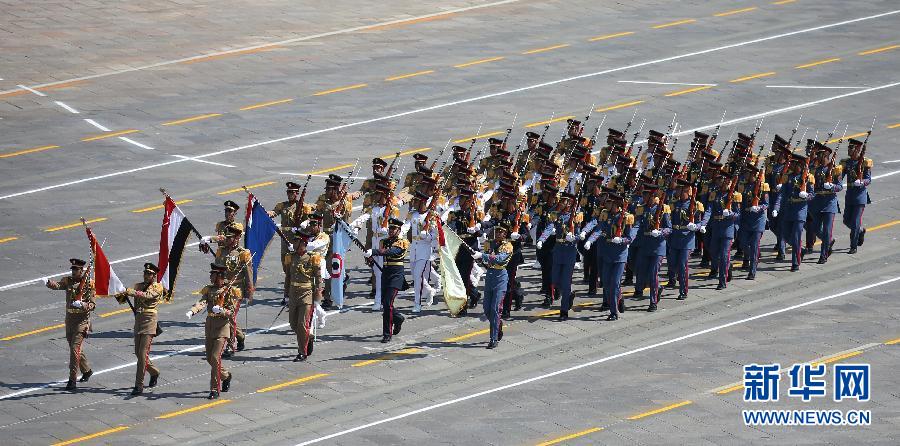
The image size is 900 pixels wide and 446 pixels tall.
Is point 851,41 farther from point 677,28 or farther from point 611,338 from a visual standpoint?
point 611,338

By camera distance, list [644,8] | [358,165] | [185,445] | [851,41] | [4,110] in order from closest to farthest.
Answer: [185,445] → [358,165] → [4,110] → [851,41] → [644,8]

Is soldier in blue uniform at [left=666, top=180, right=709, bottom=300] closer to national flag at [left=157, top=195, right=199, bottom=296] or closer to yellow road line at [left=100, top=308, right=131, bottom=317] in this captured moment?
national flag at [left=157, top=195, right=199, bottom=296]

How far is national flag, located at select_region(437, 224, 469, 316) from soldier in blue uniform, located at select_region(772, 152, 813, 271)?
7.39 metres

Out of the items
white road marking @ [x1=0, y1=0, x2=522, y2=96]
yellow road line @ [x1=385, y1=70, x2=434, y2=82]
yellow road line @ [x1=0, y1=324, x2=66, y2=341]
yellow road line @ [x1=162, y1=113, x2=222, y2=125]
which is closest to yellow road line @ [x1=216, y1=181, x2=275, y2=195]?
yellow road line @ [x1=162, y1=113, x2=222, y2=125]

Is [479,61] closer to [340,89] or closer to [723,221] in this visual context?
[340,89]

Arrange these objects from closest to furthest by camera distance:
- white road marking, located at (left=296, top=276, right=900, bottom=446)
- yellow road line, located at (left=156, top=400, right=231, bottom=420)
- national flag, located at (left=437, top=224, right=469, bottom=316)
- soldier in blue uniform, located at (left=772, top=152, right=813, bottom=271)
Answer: white road marking, located at (left=296, top=276, right=900, bottom=446) → yellow road line, located at (left=156, top=400, right=231, bottom=420) → national flag, located at (left=437, top=224, right=469, bottom=316) → soldier in blue uniform, located at (left=772, top=152, right=813, bottom=271)

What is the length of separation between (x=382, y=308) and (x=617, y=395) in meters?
5.65

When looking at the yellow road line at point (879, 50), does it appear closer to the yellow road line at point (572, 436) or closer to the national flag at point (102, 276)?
the yellow road line at point (572, 436)

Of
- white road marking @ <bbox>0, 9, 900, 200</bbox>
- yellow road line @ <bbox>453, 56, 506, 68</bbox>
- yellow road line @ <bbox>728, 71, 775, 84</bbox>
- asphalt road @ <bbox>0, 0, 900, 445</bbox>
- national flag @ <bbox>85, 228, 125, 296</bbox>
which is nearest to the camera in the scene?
asphalt road @ <bbox>0, 0, 900, 445</bbox>

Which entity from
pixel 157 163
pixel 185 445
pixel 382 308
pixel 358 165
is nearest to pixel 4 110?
pixel 157 163

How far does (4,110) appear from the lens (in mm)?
54781

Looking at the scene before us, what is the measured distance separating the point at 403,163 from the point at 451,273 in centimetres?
1289

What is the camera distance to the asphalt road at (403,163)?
33875mm

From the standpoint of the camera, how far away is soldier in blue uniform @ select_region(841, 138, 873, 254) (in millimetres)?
42188
